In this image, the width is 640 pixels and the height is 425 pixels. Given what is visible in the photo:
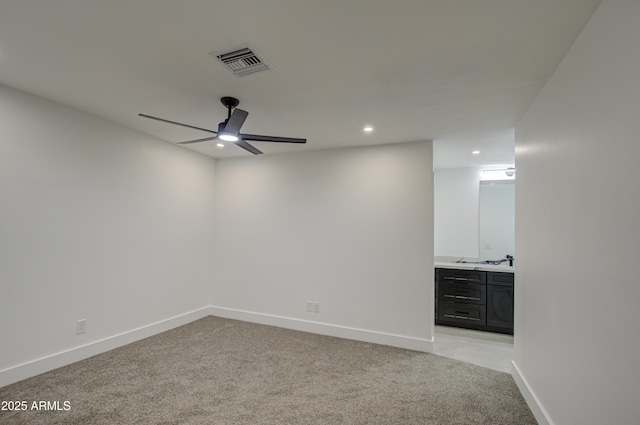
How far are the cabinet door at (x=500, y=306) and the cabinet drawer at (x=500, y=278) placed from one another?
0.06m

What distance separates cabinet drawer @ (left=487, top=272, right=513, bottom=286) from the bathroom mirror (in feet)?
2.85

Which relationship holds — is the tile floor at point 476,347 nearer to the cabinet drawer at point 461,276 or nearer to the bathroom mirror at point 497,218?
the cabinet drawer at point 461,276

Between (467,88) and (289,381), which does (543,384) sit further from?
(467,88)

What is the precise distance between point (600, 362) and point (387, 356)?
226 centimetres

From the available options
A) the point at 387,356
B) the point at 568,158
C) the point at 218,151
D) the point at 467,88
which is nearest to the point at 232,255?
the point at 218,151

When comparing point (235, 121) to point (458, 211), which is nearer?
point (235, 121)

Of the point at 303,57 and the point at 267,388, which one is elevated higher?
the point at 303,57

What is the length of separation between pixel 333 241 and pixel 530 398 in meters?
2.56

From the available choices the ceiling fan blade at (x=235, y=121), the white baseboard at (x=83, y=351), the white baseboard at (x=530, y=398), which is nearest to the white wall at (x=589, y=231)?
the white baseboard at (x=530, y=398)

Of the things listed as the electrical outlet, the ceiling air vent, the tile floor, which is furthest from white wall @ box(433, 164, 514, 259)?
the electrical outlet

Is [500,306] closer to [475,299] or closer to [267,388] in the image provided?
[475,299]

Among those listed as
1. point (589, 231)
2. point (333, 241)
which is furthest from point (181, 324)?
point (589, 231)

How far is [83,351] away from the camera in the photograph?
3.13 m

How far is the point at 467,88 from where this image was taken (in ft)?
7.82
